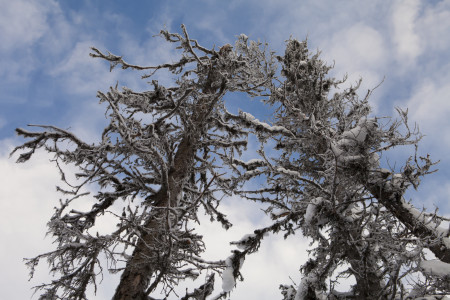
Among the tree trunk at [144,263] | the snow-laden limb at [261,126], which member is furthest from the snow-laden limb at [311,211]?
the snow-laden limb at [261,126]


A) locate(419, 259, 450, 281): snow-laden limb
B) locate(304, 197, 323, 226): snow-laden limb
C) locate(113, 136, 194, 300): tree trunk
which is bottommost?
locate(113, 136, 194, 300): tree trunk

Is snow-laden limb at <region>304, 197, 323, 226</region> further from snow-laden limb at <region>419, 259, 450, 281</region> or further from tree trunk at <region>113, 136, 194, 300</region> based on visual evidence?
tree trunk at <region>113, 136, 194, 300</region>

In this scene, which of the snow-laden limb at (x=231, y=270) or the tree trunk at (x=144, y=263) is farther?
the snow-laden limb at (x=231, y=270)

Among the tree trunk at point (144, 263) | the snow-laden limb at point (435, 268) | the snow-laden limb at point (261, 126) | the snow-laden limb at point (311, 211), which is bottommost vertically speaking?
the tree trunk at point (144, 263)

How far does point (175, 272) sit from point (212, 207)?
169 inches

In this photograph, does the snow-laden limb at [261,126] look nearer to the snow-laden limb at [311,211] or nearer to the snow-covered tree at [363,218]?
the snow-covered tree at [363,218]

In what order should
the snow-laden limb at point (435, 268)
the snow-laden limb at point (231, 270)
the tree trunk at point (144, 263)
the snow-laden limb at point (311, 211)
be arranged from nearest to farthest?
the snow-laden limb at point (435, 268), the tree trunk at point (144, 263), the snow-laden limb at point (311, 211), the snow-laden limb at point (231, 270)

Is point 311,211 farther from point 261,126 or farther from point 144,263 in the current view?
point 261,126

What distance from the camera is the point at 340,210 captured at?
5.83 m

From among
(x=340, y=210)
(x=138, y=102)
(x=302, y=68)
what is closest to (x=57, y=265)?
(x=138, y=102)

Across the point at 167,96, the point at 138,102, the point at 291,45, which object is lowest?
the point at 138,102

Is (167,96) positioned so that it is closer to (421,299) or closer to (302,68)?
(302,68)

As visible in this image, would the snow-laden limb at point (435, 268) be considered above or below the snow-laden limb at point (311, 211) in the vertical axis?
below

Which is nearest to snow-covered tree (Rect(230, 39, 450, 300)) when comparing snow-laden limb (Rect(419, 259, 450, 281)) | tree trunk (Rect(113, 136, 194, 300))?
snow-laden limb (Rect(419, 259, 450, 281))
